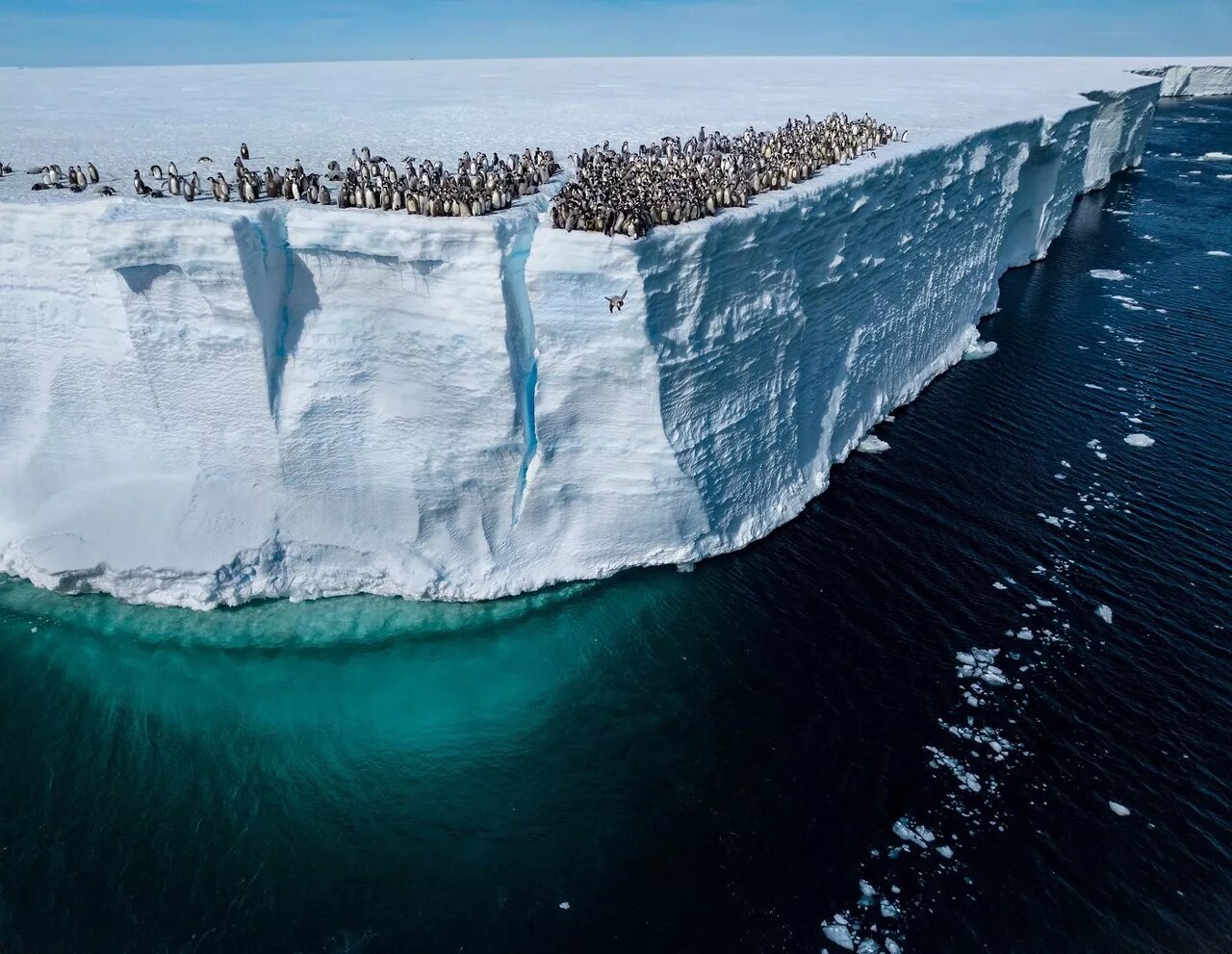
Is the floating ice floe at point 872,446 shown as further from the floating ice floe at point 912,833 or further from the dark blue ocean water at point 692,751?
the floating ice floe at point 912,833

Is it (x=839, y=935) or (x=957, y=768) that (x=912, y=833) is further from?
(x=839, y=935)

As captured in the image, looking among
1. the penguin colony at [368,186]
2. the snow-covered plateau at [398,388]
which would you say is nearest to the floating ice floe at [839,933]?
the snow-covered plateau at [398,388]

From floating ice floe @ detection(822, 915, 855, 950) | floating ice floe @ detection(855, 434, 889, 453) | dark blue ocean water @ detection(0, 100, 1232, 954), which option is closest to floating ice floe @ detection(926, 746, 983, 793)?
dark blue ocean water @ detection(0, 100, 1232, 954)

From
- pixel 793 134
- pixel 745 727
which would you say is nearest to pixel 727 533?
pixel 745 727

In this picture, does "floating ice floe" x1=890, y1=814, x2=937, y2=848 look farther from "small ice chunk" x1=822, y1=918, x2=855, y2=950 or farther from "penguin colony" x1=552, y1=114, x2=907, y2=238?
"penguin colony" x1=552, y1=114, x2=907, y2=238

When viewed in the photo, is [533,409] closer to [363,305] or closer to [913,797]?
[363,305]

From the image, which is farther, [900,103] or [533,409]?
[900,103]

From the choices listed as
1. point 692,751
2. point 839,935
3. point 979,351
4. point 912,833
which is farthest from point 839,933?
point 979,351
